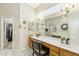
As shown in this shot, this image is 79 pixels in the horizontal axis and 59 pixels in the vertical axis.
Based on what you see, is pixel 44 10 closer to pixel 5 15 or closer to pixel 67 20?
→ pixel 67 20

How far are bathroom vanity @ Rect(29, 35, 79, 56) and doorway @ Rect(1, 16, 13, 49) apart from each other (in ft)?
1.58

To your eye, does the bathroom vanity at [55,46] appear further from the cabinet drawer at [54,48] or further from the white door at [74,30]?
the white door at [74,30]

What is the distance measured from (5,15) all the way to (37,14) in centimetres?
73

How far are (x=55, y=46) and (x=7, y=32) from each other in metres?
1.16

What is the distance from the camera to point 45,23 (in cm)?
294

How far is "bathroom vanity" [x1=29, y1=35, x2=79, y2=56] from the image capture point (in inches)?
93.1

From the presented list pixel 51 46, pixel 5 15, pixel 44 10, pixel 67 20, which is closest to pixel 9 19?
pixel 5 15

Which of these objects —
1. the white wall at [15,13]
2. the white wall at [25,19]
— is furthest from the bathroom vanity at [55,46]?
the white wall at [15,13]

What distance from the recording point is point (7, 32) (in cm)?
272

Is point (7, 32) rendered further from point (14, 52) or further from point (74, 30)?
point (74, 30)

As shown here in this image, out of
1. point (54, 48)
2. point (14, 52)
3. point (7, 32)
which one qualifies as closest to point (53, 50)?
point (54, 48)

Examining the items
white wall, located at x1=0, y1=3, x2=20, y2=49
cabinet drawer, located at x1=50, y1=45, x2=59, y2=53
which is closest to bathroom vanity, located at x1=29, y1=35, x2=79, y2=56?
cabinet drawer, located at x1=50, y1=45, x2=59, y2=53

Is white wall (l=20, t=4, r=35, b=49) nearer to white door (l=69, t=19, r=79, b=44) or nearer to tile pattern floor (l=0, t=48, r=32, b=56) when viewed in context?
tile pattern floor (l=0, t=48, r=32, b=56)

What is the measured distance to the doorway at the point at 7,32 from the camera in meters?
2.68
